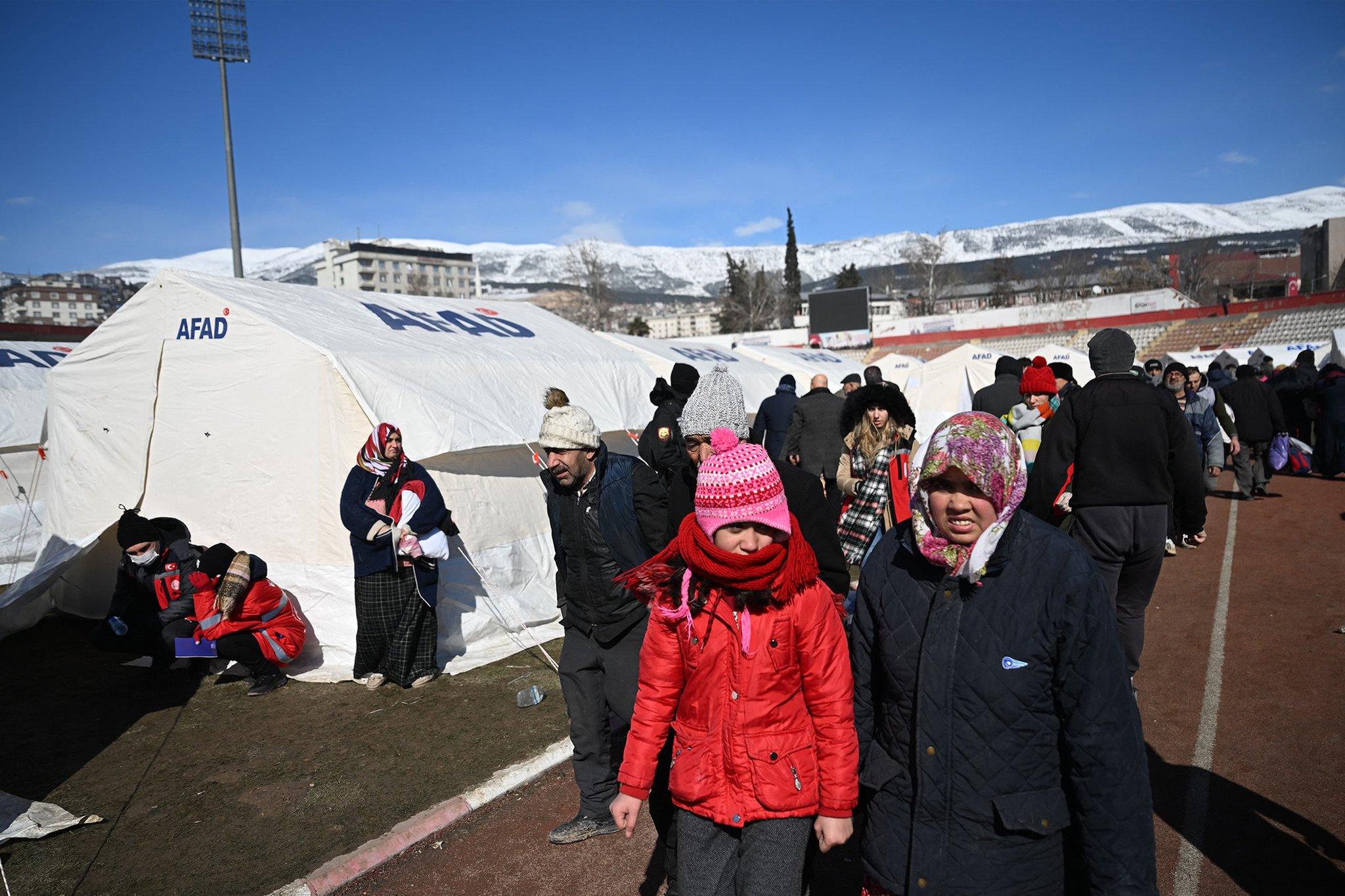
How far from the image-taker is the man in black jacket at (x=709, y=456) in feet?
9.87

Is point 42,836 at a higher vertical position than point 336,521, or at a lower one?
lower

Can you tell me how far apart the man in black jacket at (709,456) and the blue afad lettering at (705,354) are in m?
8.85

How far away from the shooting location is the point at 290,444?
6512 mm

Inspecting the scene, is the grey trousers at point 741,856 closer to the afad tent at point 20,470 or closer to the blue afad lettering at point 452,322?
the blue afad lettering at point 452,322

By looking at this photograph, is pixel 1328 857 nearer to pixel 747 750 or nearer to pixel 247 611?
pixel 747 750

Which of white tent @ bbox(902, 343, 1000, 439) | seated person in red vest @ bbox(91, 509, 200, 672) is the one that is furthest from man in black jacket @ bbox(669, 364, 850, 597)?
white tent @ bbox(902, 343, 1000, 439)

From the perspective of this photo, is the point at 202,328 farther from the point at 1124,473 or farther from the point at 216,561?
the point at 1124,473

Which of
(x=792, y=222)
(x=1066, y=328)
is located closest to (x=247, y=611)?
(x=1066, y=328)

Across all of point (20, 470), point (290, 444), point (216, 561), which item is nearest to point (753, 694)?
point (216, 561)

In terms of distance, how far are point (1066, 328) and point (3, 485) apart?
49152 millimetres

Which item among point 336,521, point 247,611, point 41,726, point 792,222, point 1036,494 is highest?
point 792,222

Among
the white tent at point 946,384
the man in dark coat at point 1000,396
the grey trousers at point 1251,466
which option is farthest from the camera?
the white tent at point 946,384

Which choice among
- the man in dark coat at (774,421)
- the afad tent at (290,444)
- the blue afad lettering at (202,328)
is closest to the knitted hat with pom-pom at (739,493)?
the afad tent at (290,444)

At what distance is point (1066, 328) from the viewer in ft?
151
